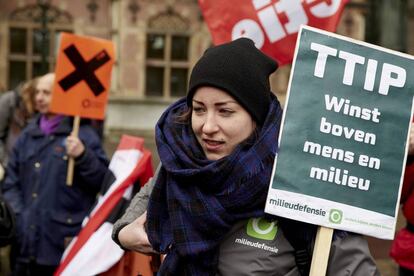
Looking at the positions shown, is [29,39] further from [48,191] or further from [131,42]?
[48,191]

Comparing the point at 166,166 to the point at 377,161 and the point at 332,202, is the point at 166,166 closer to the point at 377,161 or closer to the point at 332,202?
the point at 332,202

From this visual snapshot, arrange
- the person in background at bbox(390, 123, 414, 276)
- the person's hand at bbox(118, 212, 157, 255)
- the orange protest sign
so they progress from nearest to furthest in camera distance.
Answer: the person's hand at bbox(118, 212, 157, 255), the person in background at bbox(390, 123, 414, 276), the orange protest sign

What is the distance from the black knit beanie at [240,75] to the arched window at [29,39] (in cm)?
1353

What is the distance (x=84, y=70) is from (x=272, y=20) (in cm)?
123

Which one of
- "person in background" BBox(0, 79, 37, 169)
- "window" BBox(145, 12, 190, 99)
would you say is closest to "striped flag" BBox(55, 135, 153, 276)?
"person in background" BBox(0, 79, 37, 169)

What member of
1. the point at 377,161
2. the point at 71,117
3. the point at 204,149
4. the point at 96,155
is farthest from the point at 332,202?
the point at 71,117

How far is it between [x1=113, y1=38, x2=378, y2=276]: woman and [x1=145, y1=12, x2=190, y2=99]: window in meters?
13.7

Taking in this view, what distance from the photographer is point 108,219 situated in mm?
3145

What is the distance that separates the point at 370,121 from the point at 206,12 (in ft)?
5.37

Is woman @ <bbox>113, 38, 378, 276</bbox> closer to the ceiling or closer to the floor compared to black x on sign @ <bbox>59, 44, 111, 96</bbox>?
closer to the floor

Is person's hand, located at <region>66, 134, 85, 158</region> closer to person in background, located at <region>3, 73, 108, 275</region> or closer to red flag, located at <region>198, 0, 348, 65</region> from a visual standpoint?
person in background, located at <region>3, 73, 108, 275</region>

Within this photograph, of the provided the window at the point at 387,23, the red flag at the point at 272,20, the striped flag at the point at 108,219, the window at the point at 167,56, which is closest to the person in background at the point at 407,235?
the red flag at the point at 272,20

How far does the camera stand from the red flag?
311 cm

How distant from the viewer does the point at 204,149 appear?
188cm
